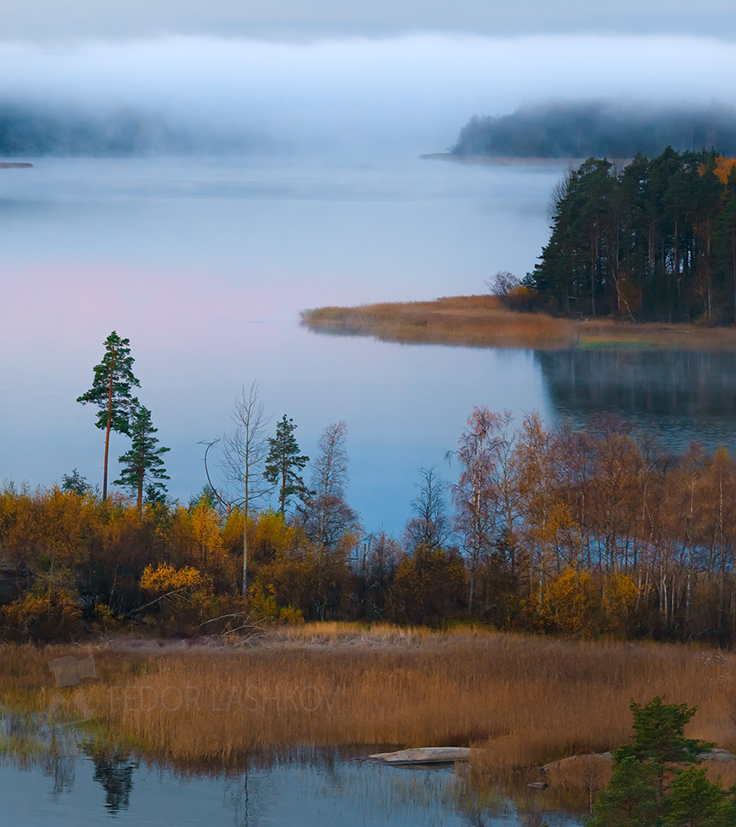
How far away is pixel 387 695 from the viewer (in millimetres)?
16125

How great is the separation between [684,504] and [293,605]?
10034mm

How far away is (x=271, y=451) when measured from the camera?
32656 millimetres

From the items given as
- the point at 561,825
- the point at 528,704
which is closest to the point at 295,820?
the point at 561,825

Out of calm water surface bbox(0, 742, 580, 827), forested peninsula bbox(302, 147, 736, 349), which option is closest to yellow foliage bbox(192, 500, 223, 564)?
calm water surface bbox(0, 742, 580, 827)

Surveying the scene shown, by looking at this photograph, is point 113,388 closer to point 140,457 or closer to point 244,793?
point 140,457

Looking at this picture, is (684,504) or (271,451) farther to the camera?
(271,451)

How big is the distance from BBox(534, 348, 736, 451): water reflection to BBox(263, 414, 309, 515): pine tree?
1976 centimetres

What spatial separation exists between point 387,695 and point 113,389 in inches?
794

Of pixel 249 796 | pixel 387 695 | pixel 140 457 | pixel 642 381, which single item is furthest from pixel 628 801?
pixel 642 381

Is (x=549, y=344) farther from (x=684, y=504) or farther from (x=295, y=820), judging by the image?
(x=295, y=820)

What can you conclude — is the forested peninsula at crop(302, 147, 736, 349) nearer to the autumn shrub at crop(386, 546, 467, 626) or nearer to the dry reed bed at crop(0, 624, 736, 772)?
the autumn shrub at crop(386, 546, 467, 626)

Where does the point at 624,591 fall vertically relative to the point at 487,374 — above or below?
below

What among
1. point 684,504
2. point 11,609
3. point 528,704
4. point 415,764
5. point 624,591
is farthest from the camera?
point 684,504

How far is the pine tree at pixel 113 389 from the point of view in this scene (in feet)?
109
